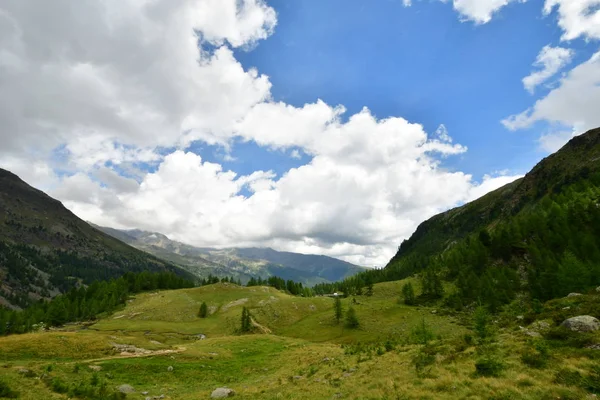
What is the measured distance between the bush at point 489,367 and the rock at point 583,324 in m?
8.16

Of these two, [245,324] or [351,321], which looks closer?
[245,324]

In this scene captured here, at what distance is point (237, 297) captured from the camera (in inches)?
5891

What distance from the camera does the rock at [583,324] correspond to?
21.8 meters

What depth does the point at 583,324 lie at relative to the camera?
2236 cm

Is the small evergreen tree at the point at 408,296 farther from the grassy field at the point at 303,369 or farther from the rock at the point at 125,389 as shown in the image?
the rock at the point at 125,389

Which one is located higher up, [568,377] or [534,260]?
[534,260]

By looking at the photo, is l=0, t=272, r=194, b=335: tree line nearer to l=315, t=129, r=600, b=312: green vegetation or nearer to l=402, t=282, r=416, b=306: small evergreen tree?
l=402, t=282, r=416, b=306: small evergreen tree

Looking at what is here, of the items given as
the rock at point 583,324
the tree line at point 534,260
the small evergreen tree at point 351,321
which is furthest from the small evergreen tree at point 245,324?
the rock at point 583,324

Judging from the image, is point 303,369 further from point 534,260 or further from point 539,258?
point 534,260

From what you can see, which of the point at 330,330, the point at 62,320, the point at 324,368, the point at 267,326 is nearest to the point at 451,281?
the point at 330,330

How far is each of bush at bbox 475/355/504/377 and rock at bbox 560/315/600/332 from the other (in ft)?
26.8

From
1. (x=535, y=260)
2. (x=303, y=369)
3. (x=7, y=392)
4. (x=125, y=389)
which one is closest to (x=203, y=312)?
(x=303, y=369)

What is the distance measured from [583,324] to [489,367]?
32.5ft

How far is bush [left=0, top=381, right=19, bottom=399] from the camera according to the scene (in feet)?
69.4
